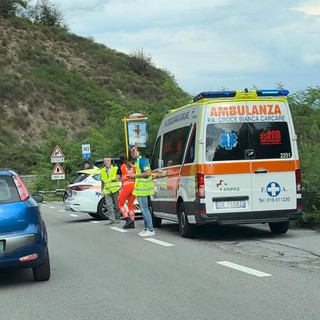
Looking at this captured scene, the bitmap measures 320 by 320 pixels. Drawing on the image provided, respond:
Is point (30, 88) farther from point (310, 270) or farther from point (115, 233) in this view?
point (310, 270)

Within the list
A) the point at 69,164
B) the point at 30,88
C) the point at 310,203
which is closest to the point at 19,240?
the point at 310,203

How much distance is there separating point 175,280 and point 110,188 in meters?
8.79

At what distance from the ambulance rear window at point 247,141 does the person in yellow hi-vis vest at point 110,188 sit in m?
5.52

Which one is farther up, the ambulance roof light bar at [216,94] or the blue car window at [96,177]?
the ambulance roof light bar at [216,94]

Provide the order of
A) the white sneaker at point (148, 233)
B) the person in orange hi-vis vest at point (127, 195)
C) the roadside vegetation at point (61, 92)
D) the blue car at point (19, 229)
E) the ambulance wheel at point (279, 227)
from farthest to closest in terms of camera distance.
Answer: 1. the roadside vegetation at point (61, 92)
2. the person in orange hi-vis vest at point (127, 195)
3. the white sneaker at point (148, 233)
4. the ambulance wheel at point (279, 227)
5. the blue car at point (19, 229)

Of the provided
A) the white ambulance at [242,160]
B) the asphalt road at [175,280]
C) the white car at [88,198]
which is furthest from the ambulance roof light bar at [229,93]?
the white car at [88,198]

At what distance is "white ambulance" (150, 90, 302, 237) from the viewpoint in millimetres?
11602

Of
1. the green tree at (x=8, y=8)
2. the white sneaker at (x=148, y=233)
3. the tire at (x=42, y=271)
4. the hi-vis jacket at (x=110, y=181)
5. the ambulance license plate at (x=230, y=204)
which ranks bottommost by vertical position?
the white sneaker at (x=148, y=233)

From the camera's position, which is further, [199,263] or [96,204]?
[96,204]

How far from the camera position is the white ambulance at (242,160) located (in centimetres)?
1160

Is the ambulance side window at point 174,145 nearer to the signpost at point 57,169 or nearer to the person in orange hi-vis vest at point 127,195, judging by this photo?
the person in orange hi-vis vest at point 127,195

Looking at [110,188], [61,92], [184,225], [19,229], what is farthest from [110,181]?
[61,92]

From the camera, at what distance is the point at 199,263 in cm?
956

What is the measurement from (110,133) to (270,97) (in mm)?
21234
